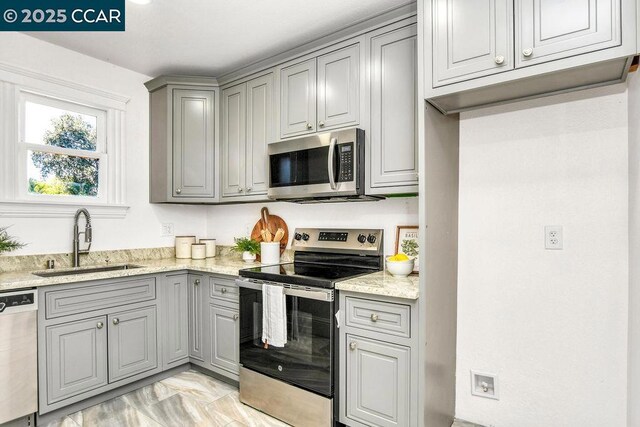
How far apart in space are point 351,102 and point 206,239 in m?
1.97

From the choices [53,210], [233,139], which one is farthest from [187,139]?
[53,210]

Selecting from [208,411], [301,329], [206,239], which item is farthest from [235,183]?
[208,411]

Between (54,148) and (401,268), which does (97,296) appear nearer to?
(54,148)

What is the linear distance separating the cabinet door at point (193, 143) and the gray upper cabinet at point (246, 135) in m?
0.12

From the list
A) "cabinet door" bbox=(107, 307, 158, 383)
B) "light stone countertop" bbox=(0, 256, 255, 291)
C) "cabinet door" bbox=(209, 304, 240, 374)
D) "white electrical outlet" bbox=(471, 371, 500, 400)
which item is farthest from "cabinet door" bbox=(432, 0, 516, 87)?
"cabinet door" bbox=(107, 307, 158, 383)

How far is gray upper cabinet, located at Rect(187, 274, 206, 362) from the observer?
9.04 feet

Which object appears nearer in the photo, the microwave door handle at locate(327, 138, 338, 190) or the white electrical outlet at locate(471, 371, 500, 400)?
the white electrical outlet at locate(471, 371, 500, 400)

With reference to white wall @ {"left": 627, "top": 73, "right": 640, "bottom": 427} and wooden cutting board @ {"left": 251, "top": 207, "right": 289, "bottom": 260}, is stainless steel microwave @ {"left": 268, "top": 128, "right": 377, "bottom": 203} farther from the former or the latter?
white wall @ {"left": 627, "top": 73, "right": 640, "bottom": 427}

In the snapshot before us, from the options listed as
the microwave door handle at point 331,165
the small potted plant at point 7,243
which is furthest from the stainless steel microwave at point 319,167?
the small potted plant at point 7,243

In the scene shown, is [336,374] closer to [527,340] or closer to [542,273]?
[527,340]

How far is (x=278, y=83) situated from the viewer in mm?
2643

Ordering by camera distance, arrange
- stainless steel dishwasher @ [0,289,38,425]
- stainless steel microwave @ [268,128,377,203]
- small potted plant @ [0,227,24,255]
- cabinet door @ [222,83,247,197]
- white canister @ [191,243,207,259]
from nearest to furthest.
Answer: stainless steel dishwasher @ [0,289,38,425] → stainless steel microwave @ [268,128,377,203] → small potted plant @ [0,227,24,255] → cabinet door @ [222,83,247,197] → white canister @ [191,243,207,259]

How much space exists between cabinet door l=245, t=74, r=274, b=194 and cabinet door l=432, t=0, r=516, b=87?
135 centimetres

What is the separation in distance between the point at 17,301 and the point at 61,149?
4.09 ft
